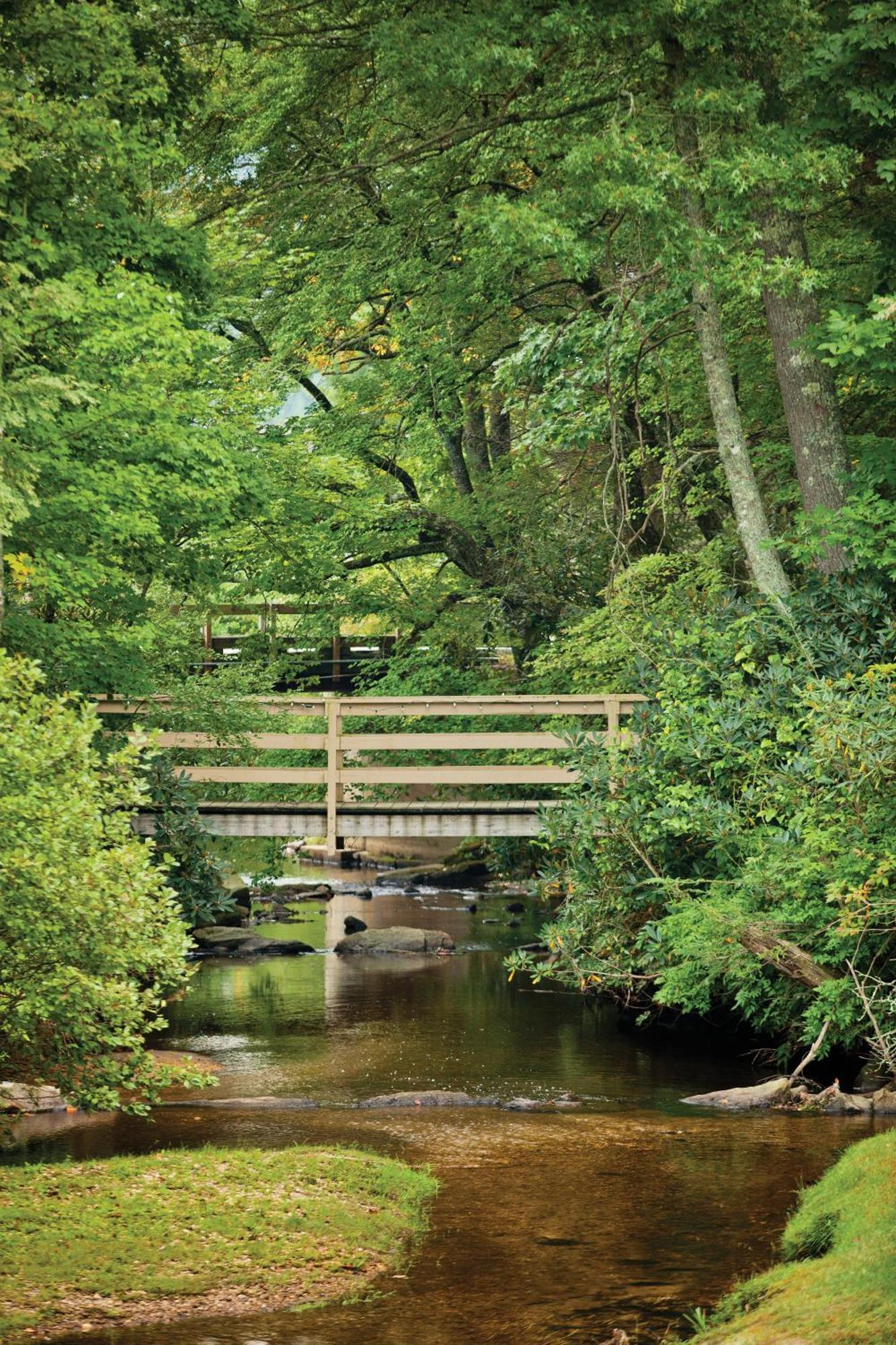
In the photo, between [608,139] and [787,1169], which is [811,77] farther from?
[787,1169]

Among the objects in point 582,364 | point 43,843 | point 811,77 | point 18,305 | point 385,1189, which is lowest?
point 385,1189

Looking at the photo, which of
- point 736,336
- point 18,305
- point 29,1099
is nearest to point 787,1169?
point 29,1099

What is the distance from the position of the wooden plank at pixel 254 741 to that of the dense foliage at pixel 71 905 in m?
7.74

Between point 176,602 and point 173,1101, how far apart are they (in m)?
12.6

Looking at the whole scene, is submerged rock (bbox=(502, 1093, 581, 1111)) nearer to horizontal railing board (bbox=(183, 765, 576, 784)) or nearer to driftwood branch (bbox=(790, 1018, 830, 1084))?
driftwood branch (bbox=(790, 1018, 830, 1084))

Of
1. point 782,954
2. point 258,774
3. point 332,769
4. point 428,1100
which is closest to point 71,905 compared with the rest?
point 428,1100

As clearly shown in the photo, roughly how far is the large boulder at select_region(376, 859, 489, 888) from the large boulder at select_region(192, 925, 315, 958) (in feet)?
23.2

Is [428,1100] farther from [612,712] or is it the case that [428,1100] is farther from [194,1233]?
[612,712]

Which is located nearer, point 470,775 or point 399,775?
point 470,775

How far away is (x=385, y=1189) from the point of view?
816 cm

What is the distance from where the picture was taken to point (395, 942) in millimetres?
18172

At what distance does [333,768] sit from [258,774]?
98cm

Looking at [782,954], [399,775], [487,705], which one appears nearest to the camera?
[782,954]

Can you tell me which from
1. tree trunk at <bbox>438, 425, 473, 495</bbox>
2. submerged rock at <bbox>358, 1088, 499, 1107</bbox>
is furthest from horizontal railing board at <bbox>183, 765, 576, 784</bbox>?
tree trunk at <bbox>438, 425, 473, 495</bbox>
